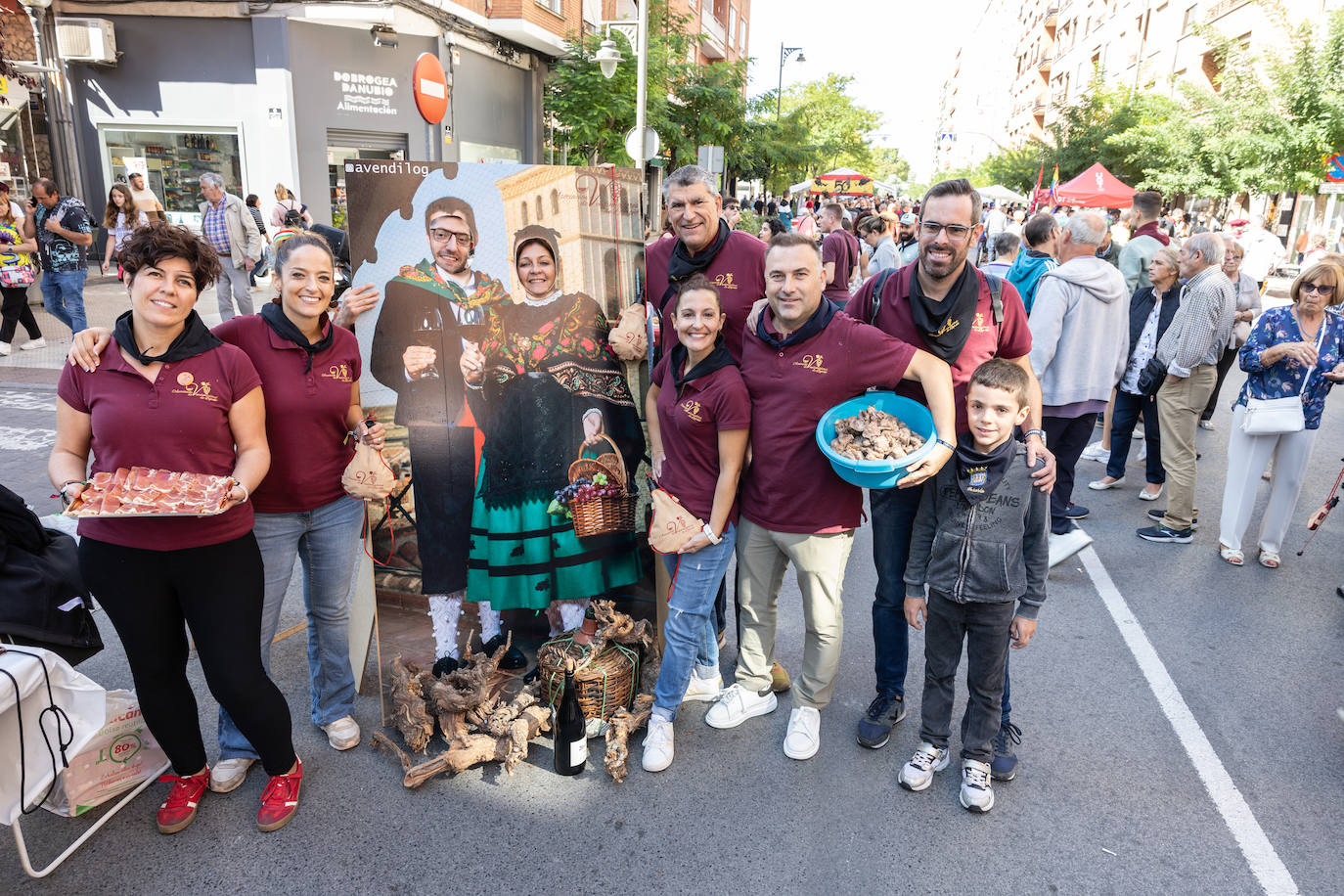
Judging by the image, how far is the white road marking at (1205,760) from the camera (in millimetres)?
2891

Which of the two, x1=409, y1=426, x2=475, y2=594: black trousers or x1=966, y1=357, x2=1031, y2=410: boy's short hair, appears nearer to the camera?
x1=966, y1=357, x2=1031, y2=410: boy's short hair

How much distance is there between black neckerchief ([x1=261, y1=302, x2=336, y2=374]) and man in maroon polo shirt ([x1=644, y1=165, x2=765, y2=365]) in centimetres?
141

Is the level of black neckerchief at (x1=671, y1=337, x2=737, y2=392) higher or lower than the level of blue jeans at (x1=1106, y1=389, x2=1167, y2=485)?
higher

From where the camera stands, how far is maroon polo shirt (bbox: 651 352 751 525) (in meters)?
3.12

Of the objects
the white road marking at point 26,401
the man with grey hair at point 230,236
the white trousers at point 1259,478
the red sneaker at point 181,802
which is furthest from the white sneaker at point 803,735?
the man with grey hair at point 230,236

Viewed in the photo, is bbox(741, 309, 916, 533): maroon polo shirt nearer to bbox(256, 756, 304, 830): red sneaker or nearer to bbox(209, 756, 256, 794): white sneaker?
bbox(256, 756, 304, 830): red sneaker

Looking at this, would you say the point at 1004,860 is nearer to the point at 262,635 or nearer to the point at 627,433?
the point at 627,433

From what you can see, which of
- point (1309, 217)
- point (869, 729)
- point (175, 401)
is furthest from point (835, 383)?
point (1309, 217)

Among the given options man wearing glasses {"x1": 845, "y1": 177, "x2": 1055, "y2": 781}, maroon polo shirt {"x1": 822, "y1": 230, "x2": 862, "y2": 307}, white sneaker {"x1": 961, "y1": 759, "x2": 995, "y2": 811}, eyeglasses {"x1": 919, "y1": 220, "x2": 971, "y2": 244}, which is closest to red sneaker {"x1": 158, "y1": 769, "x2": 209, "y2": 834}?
man wearing glasses {"x1": 845, "y1": 177, "x2": 1055, "y2": 781}

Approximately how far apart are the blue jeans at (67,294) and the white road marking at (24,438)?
118 inches

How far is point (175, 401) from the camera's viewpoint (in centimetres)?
266

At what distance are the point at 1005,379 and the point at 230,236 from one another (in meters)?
11.3

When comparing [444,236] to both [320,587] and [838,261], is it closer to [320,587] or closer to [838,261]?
[320,587]

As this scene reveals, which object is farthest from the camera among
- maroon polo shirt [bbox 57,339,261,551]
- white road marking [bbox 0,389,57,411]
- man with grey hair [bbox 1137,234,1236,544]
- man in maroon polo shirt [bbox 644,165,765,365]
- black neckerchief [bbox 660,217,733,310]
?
white road marking [bbox 0,389,57,411]
